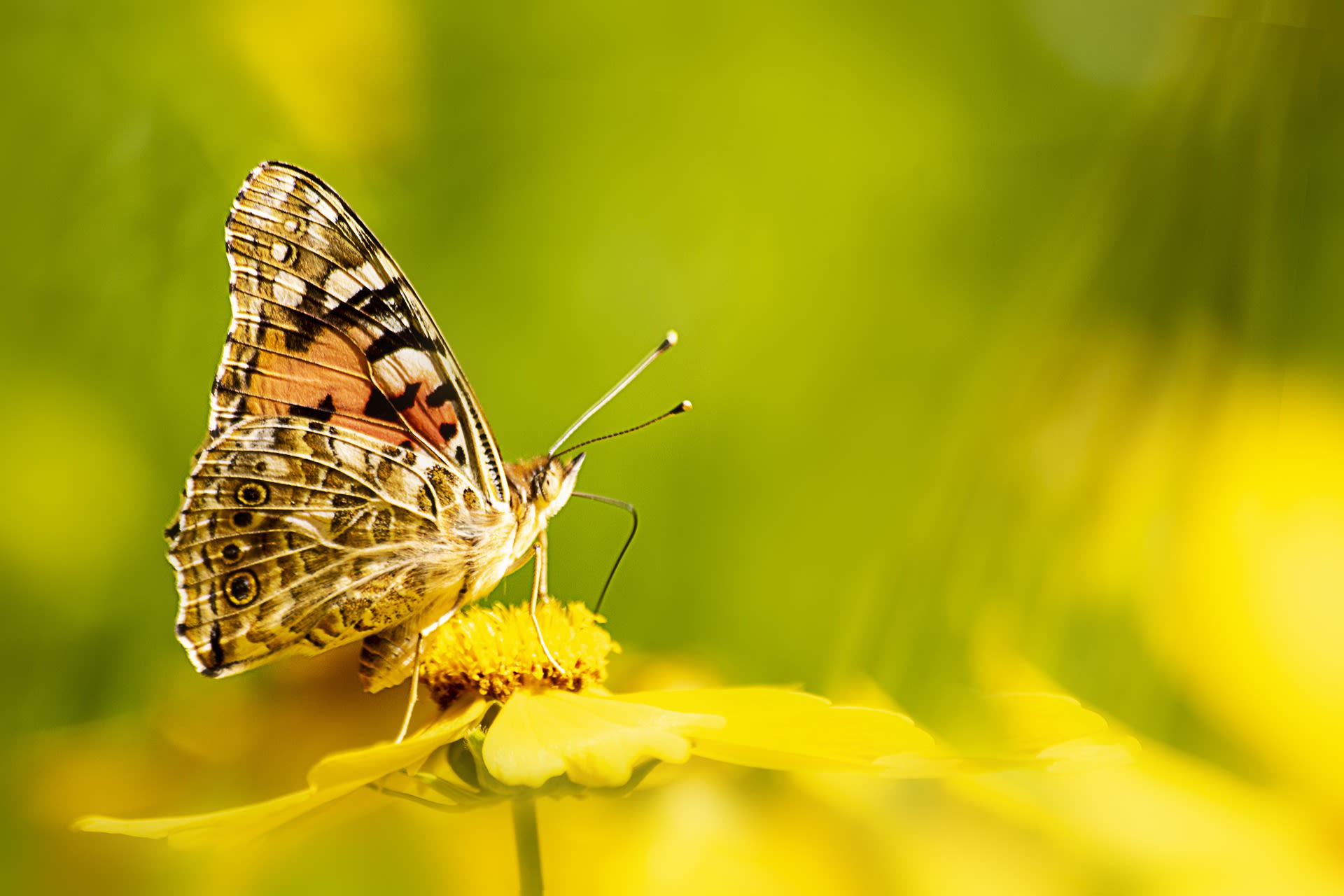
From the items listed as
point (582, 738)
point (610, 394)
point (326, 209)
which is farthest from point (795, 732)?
point (326, 209)

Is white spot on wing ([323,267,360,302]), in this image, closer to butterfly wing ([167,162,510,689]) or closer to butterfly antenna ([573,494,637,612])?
butterfly wing ([167,162,510,689])

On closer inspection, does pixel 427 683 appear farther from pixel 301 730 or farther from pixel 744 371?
pixel 744 371

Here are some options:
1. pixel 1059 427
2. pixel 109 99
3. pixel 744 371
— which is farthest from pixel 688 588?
pixel 109 99

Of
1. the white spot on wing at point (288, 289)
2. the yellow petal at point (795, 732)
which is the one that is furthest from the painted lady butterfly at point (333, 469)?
the yellow petal at point (795, 732)

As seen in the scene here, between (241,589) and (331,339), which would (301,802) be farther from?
(331,339)

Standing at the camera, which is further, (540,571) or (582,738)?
(540,571)

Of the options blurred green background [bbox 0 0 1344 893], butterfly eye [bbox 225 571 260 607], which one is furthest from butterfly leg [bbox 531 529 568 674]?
butterfly eye [bbox 225 571 260 607]

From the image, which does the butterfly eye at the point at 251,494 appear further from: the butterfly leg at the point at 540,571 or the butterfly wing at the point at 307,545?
the butterfly leg at the point at 540,571
